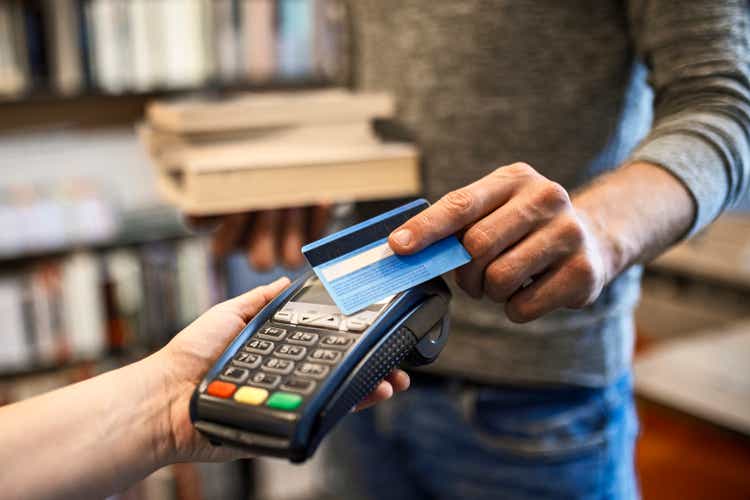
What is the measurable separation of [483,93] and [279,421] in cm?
37

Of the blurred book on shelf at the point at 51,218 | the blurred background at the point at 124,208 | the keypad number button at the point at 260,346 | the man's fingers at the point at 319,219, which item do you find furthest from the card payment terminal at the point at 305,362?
the blurred book on shelf at the point at 51,218

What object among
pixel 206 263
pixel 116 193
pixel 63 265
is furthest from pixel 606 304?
pixel 116 193

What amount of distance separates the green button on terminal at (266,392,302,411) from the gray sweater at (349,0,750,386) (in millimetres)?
220

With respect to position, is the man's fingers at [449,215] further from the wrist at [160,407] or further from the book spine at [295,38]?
the book spine at [295,38]

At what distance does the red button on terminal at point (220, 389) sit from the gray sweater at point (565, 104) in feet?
0.73

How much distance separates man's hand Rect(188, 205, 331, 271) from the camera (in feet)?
2.14

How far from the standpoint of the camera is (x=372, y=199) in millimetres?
577

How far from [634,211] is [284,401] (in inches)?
9.3

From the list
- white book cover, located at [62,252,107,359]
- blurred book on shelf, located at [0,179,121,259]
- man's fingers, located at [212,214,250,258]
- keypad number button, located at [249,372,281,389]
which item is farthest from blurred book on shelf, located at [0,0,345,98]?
keypad number button, located at [249,372,281,389]

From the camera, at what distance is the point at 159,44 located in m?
1.48

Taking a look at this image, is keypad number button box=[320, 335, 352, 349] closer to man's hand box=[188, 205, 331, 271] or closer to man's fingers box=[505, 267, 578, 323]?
man's fingers box=[505, 267, 578, 323]

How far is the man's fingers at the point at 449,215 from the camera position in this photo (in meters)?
0.35

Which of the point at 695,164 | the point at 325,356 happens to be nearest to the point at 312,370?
the point at 325,356

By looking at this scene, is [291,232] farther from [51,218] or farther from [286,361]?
[51,218]
